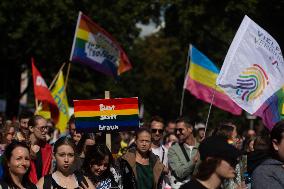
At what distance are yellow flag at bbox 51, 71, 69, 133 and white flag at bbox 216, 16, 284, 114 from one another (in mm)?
8492

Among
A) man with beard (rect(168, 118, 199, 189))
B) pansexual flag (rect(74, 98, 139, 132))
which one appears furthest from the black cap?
man with beard (rect(168, 118, 199, 189))

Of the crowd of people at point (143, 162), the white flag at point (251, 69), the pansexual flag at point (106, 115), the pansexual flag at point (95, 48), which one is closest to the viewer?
the crowd of people at point (143, 162)

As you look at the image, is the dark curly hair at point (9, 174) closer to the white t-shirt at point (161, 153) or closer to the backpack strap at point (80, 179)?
the backpack strap at point (80, 179)

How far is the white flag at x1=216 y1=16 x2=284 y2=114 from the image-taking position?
388 inches

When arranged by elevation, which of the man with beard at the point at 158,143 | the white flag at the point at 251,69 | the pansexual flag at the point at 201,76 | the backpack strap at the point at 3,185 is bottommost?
the backpack strap at the point at 3,185

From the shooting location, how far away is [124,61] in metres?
19.5

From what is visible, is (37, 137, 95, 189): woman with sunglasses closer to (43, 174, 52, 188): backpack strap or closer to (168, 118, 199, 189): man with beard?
(43, 174, 52, 188): backpack strap

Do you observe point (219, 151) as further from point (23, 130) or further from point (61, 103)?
point (61, 103)

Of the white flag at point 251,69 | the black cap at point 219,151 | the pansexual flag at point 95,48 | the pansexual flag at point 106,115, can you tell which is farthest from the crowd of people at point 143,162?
the pansexual flag at point 95,48

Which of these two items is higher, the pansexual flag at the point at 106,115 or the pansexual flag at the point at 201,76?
the pansexual flag at the point at 201,76

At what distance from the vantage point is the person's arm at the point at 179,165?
35.6ft

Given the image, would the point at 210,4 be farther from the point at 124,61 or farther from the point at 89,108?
the point at 89,108

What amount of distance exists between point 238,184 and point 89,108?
1913mm

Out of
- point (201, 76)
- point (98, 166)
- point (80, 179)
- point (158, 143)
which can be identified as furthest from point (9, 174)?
point (201, 76)
